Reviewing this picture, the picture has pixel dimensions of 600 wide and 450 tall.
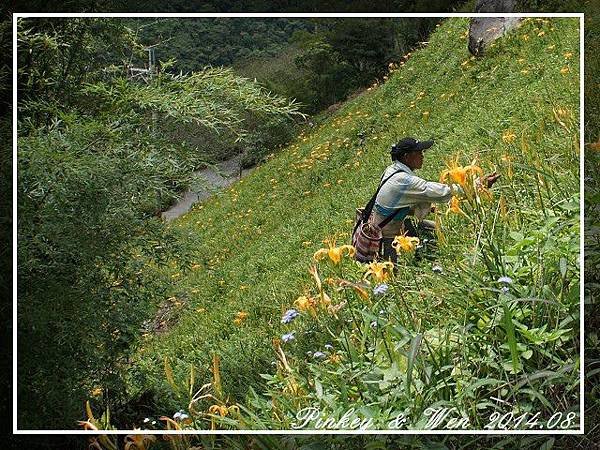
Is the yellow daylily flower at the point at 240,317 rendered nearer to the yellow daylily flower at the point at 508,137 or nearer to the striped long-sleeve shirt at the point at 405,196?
the striped long-sleeve shirt at the point at 405,196

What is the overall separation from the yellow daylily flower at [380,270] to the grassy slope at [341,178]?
10 cm

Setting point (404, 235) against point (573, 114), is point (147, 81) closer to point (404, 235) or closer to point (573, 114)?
point (404, 235)

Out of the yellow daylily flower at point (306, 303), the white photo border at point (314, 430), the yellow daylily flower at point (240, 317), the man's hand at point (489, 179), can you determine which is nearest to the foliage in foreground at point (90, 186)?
the white photo border at point (314, 430)

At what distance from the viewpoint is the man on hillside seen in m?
1.55

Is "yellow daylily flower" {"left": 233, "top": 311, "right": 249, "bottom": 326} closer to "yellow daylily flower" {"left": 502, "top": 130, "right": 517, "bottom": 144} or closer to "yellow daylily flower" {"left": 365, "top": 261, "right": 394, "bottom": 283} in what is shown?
"yellow daylily flower" {"left": 365, "top": 261, "right": 394, "bottom": 283}

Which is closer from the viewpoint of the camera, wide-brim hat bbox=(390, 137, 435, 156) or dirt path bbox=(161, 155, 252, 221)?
wide-brim hat bbox=(390, 137, 435, 156)

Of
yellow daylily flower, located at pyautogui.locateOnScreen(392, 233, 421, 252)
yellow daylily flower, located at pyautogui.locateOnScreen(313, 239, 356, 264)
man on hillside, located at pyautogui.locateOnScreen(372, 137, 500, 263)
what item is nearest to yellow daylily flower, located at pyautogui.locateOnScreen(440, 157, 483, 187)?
man on hillside, located at pyautogui.locateOnScreen(372, 137, 500, 263)

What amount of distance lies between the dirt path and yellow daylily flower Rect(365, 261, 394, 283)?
15.9 inches

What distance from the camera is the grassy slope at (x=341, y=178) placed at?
5.26ft

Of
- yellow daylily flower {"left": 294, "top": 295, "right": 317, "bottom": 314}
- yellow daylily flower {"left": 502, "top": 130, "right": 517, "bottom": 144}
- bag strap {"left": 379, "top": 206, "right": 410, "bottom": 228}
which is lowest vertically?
yellow daylily flower {"left": 294, "top": 295, "right": 317, "bottom": 314}

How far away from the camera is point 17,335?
1.65 m

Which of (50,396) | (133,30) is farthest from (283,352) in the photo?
(133,30)

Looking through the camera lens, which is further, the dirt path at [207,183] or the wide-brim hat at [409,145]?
the dirt path at [207,183]

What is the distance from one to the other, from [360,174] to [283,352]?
0.44 meters
